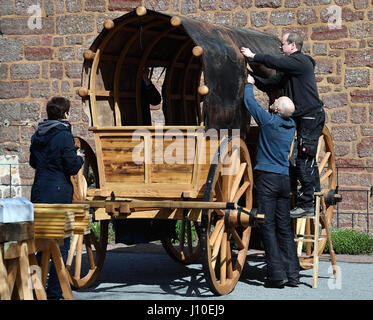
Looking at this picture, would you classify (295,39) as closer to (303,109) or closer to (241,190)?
(303,109)

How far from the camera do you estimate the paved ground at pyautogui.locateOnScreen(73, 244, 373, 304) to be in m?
7.43

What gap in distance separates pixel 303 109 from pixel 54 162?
259cm

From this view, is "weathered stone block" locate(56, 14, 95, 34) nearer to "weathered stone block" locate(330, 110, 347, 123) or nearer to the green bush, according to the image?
"weathered stone block" locate(330, 110, 347, 123)

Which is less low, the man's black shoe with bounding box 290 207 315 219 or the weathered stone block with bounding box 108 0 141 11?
the weathered stone block with bounding box 108 0 141 11

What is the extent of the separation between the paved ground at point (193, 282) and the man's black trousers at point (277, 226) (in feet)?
0.61

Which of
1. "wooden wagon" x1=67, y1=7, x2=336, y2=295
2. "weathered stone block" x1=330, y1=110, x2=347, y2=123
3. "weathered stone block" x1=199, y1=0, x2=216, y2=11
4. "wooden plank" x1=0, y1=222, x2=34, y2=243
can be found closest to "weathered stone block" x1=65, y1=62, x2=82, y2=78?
"weathered stone block" x1=199, y1=0, x2=216, y2=11

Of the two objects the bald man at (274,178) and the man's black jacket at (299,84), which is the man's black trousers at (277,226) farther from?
the man's black jacket at (299,84)

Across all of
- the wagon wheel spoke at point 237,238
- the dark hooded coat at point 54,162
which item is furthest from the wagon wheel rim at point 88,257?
the wagon wheel spoke at point 237,238

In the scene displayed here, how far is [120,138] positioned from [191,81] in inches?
78.7

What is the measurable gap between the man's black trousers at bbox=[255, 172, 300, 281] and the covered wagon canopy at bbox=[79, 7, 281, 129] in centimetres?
60

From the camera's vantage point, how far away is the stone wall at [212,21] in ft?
39.9

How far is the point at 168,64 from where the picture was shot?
29.6 feet

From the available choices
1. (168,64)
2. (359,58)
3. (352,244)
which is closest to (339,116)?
(359,58)

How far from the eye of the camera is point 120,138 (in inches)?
302
